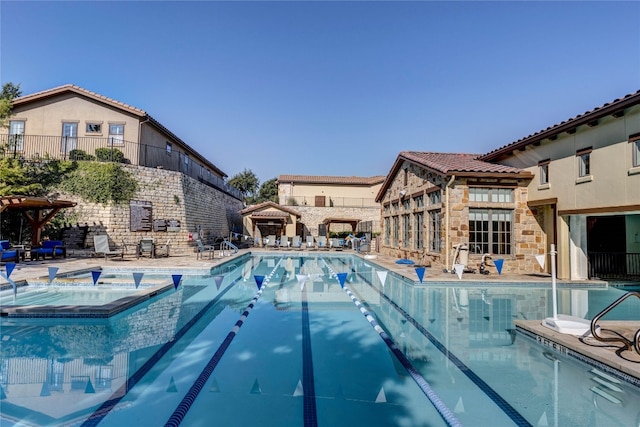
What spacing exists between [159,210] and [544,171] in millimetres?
17614

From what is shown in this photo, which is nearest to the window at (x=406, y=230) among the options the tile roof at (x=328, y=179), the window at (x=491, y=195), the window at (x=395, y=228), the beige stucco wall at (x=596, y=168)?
the window at (x=395, y=228)

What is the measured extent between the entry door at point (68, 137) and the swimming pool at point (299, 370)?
1577 centimetres

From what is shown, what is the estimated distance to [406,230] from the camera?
17219 mm

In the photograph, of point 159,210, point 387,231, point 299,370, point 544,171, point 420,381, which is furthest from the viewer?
point 387,231

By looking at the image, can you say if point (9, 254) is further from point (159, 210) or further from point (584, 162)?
point (584, 162)

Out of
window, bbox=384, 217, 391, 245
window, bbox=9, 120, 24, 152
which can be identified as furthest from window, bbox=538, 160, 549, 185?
window, bbox=9, 120, 24, 152

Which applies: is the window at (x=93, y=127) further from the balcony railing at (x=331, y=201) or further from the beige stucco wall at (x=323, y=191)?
the beige stucco wall at (x=323, y=191)

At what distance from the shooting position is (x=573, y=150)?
1040cm

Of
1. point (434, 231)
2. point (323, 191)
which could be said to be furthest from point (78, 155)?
point (323, 191)

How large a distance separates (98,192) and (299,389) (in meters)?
17.1

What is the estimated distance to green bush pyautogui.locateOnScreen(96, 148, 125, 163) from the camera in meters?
17.8

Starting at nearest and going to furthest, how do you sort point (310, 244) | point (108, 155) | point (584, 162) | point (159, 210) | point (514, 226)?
1. point (584, 162)
2. point (514, 226)
3. point (108, 155)
4. point (159, 210)
5. point (310, 244)

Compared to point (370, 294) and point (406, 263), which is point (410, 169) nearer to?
point (406, 263)

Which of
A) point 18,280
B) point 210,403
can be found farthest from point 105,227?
point 210,403
